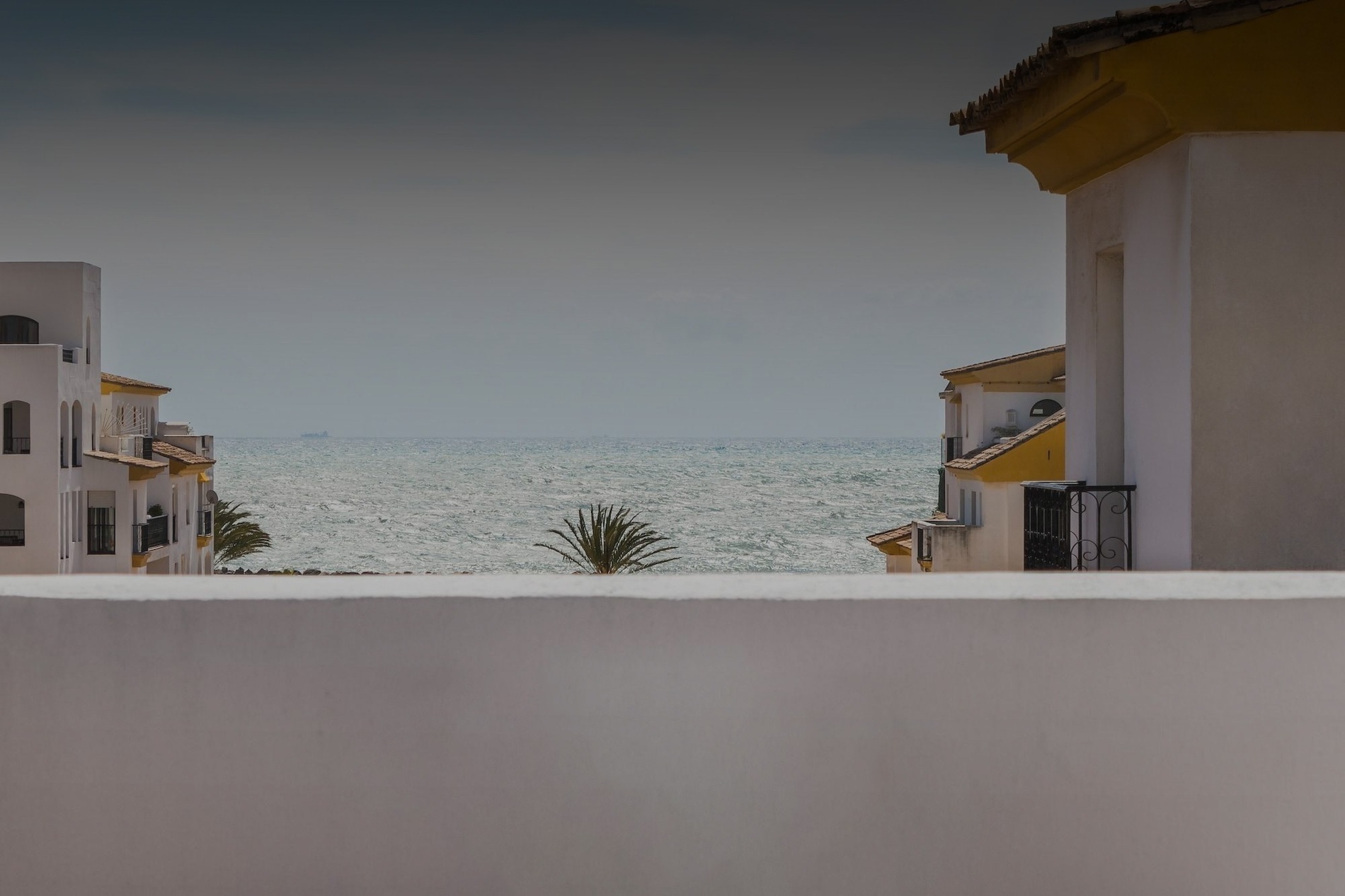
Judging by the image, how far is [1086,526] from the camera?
7.58 metres

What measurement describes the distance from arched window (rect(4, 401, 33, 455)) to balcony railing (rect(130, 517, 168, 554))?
3.68 metres

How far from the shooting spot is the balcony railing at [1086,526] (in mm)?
7090

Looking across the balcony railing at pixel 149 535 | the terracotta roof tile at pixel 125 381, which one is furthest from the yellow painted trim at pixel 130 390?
the balcony railing at pixel 149 535

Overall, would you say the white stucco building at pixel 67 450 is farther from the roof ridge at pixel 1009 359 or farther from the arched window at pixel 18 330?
the roof ridge at pixel 1009 359

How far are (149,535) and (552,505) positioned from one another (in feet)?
246

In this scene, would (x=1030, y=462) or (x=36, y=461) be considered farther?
(x=36, y=461)

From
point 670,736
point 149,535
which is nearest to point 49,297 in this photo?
point 149,535

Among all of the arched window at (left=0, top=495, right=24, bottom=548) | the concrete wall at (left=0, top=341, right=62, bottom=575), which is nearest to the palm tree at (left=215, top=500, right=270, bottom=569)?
the arched window at (left=0, top=495, right=24, bottom=548)

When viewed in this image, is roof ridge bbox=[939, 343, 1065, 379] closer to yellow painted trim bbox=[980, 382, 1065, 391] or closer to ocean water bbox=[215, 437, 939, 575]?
yellow painted trim bbox=[980, 382, 1065, 391]

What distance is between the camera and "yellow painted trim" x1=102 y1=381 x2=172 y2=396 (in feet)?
116

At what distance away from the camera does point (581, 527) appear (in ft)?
95.6

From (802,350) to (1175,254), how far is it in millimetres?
125975

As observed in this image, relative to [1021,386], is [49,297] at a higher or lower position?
higher

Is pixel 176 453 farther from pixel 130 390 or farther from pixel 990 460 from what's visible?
pixel 990 460
